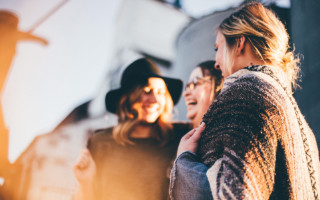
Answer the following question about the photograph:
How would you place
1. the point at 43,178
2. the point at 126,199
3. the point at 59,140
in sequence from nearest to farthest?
the point at 126,199 → the point at 43,178 → the point at 59,140

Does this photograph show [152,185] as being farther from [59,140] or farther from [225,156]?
[59,140]

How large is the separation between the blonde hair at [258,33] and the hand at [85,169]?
4.11ft

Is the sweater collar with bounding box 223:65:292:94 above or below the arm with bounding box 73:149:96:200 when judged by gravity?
above

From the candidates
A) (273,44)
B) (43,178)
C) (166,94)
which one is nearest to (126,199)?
(166,94)

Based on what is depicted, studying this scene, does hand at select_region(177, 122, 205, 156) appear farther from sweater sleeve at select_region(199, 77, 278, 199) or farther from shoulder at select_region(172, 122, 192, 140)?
shoulder at select_region(172, 122, 192, 140)

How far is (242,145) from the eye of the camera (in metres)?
0.75

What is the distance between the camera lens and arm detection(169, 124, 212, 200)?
779 millimetres

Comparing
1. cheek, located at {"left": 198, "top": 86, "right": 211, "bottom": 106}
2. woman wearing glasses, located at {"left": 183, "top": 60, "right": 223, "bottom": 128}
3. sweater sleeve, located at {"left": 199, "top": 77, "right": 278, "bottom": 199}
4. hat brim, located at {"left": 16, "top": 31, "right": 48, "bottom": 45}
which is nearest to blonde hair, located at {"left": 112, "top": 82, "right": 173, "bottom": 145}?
woman wearing glasses, located at {"left": 183, "top": 60, "right": 223, "bottom": 128}

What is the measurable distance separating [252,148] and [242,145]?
1.2 inches

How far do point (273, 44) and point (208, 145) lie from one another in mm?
508

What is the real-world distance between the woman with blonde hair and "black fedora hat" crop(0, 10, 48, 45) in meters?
1.39

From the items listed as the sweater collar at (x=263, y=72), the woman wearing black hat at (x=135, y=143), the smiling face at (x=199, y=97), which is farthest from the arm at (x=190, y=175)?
the smiling face at (x=199, y=97)

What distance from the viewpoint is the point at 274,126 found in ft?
2.63

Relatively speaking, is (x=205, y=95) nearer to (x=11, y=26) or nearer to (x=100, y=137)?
(x=100, y=137)
